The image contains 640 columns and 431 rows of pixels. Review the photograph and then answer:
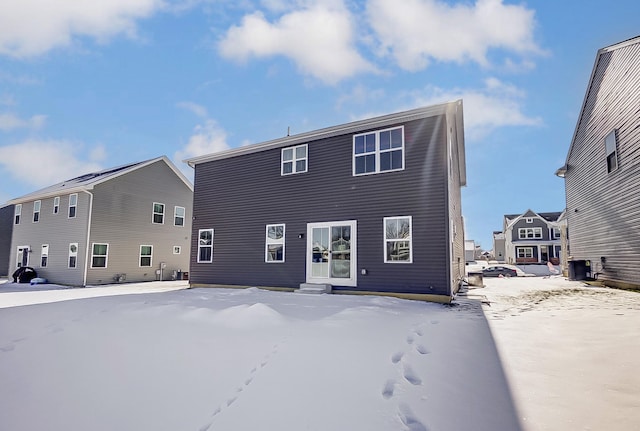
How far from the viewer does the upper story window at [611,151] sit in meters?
11.5

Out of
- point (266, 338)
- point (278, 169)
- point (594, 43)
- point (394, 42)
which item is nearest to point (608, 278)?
point (594, 43)

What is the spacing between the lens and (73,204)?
1802 centimetres

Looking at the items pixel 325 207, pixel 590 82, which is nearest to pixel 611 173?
pixel 590 82

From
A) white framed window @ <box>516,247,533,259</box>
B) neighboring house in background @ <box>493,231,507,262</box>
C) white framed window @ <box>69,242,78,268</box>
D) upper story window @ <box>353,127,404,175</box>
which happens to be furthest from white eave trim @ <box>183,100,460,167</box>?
neighboring house in background @ <box>493,231,507,262</box>

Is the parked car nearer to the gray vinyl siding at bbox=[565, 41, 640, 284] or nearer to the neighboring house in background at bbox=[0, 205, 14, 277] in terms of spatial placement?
the gray vinyl siding at bbox=[565, 41, 640, 284]

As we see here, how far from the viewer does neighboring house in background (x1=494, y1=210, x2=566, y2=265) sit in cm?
3691

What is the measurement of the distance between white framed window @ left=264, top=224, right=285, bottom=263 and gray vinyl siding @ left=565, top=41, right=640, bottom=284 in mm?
11289

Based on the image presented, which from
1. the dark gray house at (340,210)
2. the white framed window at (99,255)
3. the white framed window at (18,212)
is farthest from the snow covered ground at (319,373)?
the white framed window at (18,212)

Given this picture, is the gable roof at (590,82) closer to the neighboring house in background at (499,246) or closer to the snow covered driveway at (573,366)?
the snow covered driveway at (573,366)

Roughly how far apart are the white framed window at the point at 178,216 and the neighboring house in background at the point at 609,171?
71.2 ft

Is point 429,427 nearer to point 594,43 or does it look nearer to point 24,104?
point 594,43

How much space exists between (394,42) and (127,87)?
38.9 feet

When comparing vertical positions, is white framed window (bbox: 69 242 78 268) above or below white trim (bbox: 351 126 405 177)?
below

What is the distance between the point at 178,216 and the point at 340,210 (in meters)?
14.5
